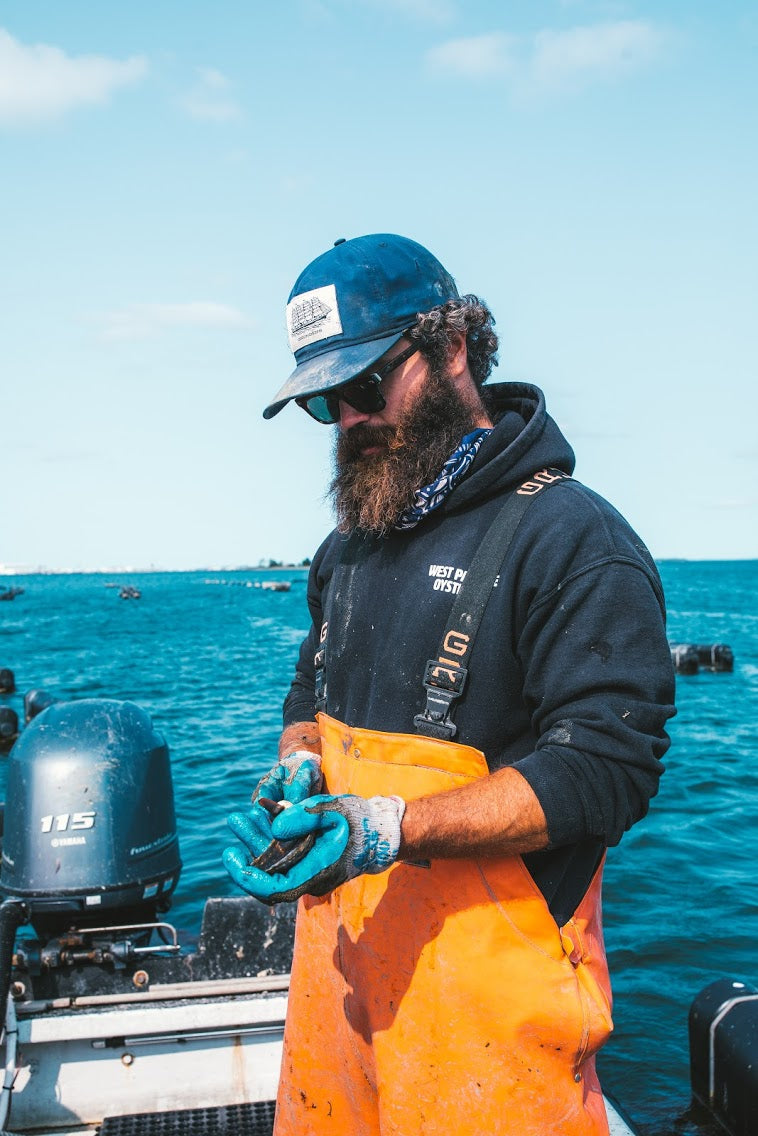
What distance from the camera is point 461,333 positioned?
2527 mm

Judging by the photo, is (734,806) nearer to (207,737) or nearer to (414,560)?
(207,737)

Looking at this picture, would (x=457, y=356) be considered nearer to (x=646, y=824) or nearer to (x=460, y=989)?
(x=460, y=989)

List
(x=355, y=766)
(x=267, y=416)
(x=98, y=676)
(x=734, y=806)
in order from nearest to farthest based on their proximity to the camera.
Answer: (x=355, y=766) → (x=267, y=416) → (x=734, y=806) → (x=98, y=676)

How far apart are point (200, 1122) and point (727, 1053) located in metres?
2.81

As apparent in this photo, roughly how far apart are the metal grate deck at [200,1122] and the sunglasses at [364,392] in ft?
9.85

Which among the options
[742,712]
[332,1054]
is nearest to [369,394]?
[332,1054]

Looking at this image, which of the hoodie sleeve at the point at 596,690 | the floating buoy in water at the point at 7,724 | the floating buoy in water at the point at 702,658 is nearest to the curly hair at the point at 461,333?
the hoodie sleeve at the point at 596,690

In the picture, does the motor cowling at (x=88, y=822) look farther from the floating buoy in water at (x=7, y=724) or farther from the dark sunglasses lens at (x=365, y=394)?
the floating buoy in water at (x=7, y=724)

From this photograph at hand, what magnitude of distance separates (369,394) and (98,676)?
29.7 m

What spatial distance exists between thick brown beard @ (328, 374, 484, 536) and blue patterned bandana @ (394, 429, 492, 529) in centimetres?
2

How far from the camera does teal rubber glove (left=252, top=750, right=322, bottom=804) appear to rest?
2359 mm

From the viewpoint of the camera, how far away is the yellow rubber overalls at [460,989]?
81.8 inches

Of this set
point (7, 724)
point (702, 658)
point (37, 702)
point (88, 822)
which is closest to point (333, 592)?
point (88, 822)

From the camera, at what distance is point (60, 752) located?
5.25m
